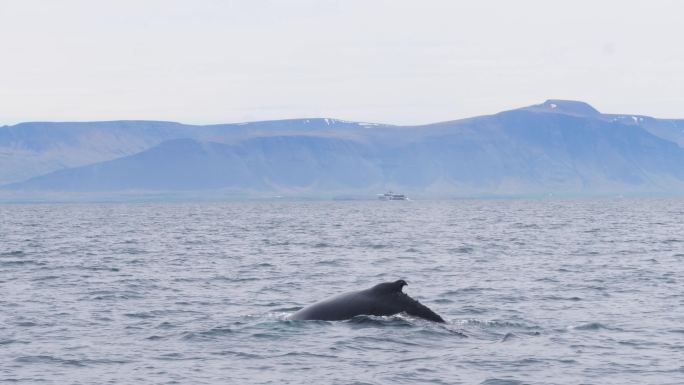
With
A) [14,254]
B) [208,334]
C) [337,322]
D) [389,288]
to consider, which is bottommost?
[14,254]

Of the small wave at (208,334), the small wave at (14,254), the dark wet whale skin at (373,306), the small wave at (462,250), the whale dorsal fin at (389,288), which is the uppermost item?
the whale dorsal fin at (389,288)

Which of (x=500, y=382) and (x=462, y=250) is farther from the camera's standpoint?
(x=462, y=250)

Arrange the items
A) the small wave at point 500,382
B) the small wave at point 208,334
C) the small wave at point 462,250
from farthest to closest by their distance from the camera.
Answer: the small wave at point 462,250, the small wave at point 208,334, the small wave at point 500,382

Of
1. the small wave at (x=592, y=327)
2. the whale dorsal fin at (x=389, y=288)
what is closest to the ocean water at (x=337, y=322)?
the small wave at (x=592, y=327)

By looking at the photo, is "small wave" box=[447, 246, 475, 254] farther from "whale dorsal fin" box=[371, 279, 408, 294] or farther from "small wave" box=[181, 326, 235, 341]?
"small wave" box=[181, 326, 235, 341]

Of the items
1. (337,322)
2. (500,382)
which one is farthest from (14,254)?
(500,382)

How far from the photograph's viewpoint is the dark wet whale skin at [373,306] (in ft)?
79.3

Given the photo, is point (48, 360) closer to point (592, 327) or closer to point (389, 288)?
point (389, 288)

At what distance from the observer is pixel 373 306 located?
79.9 feet

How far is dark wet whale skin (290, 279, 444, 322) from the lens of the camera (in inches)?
951

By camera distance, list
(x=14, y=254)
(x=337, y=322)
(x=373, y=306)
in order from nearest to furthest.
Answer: (x=337, y=322), (x=373, y=306), (x=14, y=254)

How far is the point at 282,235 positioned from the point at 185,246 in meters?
15.2

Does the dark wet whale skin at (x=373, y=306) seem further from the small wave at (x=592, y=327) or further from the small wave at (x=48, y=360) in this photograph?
the small wave at (x=48, y=360)

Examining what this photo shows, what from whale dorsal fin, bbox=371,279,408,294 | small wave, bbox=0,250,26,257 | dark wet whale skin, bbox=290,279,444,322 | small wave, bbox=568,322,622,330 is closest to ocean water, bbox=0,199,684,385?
small wave, bbox=568,322,622,330
